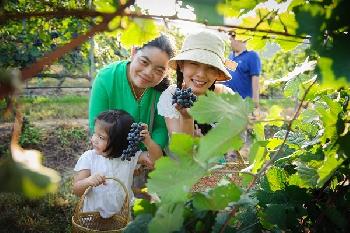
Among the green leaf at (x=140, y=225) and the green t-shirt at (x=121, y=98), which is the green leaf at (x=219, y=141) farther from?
the green t-shirt at (x=121, y=98)

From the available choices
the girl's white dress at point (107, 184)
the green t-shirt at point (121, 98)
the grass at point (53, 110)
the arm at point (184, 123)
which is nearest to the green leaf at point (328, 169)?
the arm at point (184, 123)

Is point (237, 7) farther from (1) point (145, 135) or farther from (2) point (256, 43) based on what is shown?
(1) point (145, 135)

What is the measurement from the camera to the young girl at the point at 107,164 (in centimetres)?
282

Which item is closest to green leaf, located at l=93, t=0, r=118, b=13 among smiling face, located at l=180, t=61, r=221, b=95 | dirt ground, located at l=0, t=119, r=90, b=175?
smiling face, located at l=180, t=61, r=221, b=95

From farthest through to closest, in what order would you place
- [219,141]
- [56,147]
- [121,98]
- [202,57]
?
[56,147], [121,98], [202,57], [219,141]

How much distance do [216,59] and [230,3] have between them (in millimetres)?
A: 1486

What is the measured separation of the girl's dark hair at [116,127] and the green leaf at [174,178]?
211cm

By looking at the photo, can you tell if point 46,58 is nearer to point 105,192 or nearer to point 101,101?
point 101,101

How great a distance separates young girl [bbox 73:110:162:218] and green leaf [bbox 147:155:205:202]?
210cm

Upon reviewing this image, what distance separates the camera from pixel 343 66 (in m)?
0.70

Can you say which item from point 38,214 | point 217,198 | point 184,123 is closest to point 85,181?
point 184,123

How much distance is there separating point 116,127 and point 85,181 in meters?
0.43

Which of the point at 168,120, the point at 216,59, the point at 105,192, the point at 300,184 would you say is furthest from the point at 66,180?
the point at 300,184

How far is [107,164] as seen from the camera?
2.97 meters
